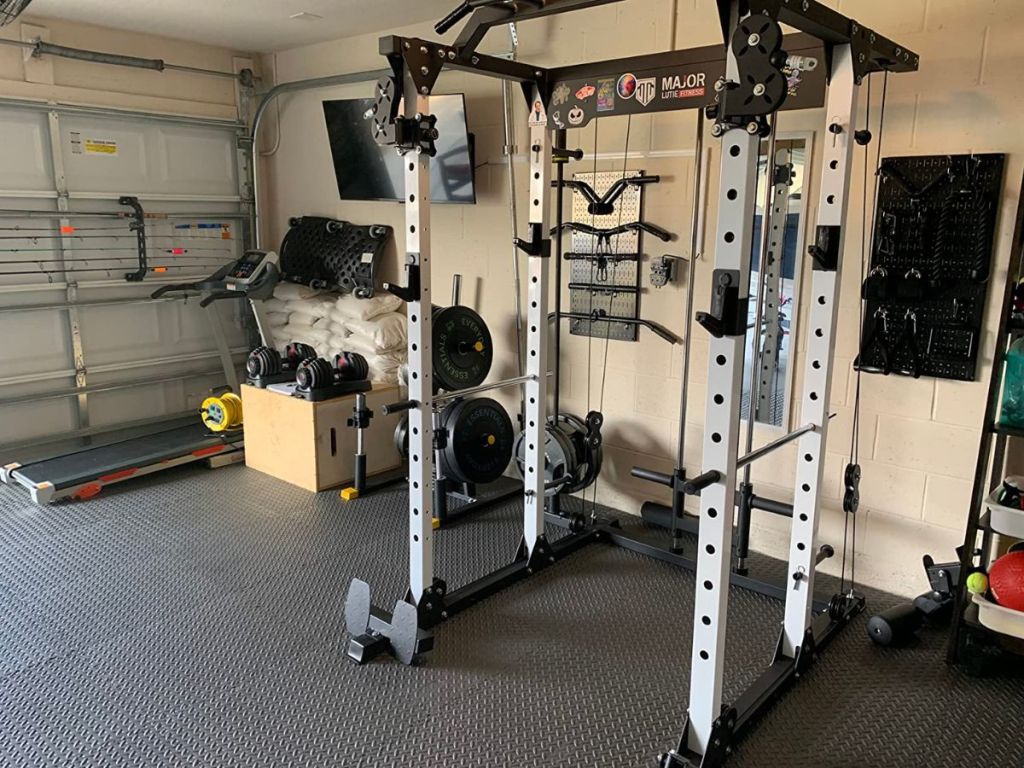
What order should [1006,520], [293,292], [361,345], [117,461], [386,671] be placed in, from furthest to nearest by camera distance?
[293,292], [361,345], [117,461], [386,671], [1006,520]

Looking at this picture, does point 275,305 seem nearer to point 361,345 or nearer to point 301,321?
point 301,321

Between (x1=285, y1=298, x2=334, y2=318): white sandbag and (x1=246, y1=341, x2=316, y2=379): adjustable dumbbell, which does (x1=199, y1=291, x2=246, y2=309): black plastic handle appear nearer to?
(x1=285, y1=298, x2=334, y2=318): white sandbag

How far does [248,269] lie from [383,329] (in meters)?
1.11

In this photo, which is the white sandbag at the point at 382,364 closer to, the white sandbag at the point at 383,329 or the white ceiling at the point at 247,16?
the white sandbag at the point at 383,329

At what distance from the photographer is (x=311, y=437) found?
433cm

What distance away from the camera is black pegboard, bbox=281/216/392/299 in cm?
503

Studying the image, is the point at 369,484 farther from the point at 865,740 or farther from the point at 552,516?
the point at 865,740

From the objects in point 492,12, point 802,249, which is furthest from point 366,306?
point 802,249

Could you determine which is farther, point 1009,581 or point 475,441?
point 475,441

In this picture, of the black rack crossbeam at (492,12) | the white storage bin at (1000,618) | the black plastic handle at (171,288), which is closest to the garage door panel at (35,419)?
the black plastic handle at (171,288)

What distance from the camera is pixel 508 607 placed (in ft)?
10.3

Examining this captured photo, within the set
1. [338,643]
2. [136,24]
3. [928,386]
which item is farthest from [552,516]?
[136,24]

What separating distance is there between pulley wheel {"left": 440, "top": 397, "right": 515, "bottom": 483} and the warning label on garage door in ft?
A: 9.89

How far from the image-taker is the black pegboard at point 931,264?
2.87 m
